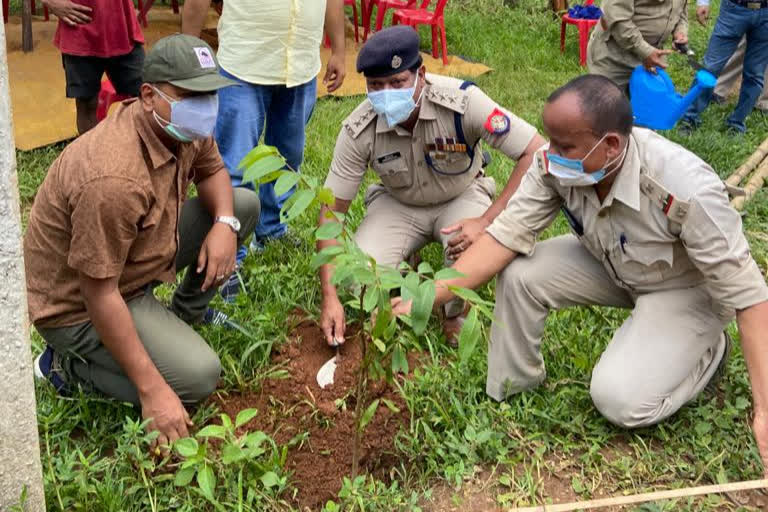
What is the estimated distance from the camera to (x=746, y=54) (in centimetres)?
636

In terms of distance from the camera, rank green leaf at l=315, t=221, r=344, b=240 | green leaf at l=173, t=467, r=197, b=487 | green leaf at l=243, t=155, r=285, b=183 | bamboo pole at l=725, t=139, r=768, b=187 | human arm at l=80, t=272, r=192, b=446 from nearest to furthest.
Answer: green leaf at l=243, t=155, r=285, b=183 < green leaf at l=315, t=221, r=344, b=240 < green leaf at l=173, t=467, r=197, b=487 < human arm at l=80, t=272, r=192, b=446 < bamboo pole at l=725, t=139, r=768, b=187

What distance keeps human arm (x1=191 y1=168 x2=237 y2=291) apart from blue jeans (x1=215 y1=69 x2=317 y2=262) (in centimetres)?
38

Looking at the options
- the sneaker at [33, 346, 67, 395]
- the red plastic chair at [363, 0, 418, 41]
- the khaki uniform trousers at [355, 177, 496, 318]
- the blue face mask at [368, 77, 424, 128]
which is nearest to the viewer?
the sneaker at [33, 346, 67, 395]

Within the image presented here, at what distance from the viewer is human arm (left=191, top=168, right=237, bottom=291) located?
10.4 ft

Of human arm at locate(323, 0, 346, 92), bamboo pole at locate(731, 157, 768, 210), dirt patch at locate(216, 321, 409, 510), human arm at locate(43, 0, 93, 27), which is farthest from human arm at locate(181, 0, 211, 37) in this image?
bamboo pole at locate(731, 157, 768, 210)

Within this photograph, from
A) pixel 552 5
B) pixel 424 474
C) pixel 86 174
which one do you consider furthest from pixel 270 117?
pixel 552 5

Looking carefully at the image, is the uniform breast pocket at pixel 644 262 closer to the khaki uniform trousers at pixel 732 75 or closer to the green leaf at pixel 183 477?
the green leaf at pixel 183 477

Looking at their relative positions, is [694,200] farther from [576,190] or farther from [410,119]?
[410,119]

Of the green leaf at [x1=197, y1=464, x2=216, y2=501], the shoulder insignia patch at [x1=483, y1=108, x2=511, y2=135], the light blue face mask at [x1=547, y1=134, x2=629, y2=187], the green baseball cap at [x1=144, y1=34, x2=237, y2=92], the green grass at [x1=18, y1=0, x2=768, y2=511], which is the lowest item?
the green grass at [x1=18, y1=0, x2=768, y2=511]

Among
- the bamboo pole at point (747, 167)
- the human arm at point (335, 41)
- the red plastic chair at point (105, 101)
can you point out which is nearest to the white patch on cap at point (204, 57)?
the human arm at point (335, 41)

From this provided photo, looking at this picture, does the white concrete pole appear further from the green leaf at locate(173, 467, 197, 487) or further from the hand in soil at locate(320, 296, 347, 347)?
the hand in soil at locate(320, 296, 347, 347)

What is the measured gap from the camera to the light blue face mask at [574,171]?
2676 mm

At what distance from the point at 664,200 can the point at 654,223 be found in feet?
0.39

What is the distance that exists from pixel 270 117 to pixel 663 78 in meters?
2.82
